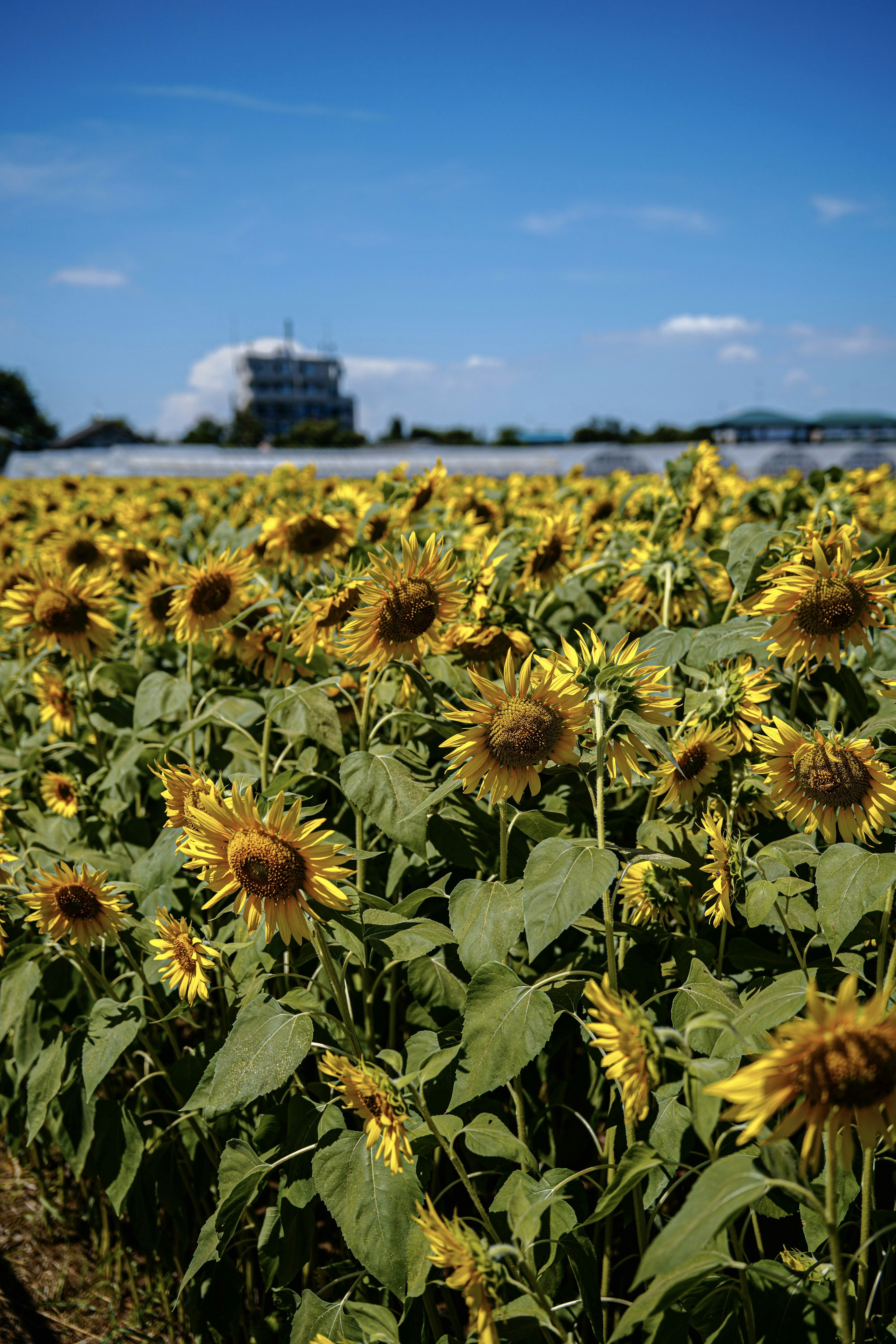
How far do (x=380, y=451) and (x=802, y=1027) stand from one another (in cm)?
3359

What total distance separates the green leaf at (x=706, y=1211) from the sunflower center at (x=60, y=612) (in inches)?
97.2

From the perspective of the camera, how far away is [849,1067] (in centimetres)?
89

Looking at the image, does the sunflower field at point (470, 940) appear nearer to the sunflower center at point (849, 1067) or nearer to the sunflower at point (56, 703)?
the sunflower center at point (849, 1067)

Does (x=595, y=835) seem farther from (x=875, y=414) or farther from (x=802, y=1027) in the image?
(x=875, y=414)

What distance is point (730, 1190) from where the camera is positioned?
0.99m

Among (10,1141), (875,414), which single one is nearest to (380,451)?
(875,414)

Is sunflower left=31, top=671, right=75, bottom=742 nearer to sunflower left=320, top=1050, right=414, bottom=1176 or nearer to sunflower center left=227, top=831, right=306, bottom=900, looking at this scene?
sunflower center left=227, top=831, right=306, bottom=900

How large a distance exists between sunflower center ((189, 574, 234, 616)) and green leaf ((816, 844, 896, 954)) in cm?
179

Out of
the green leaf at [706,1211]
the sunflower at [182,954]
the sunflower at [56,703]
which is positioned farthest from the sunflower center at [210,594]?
the green leaf at [706,1211]

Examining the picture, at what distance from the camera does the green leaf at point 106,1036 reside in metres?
1.88

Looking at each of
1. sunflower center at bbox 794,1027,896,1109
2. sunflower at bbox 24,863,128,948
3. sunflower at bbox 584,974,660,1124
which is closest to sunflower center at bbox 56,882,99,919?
sunflower at bbox 24,863,128,948

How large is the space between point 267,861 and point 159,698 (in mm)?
1133

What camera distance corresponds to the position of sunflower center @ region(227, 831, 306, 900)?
1420 mm

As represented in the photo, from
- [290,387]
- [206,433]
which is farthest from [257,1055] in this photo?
[290,387]
